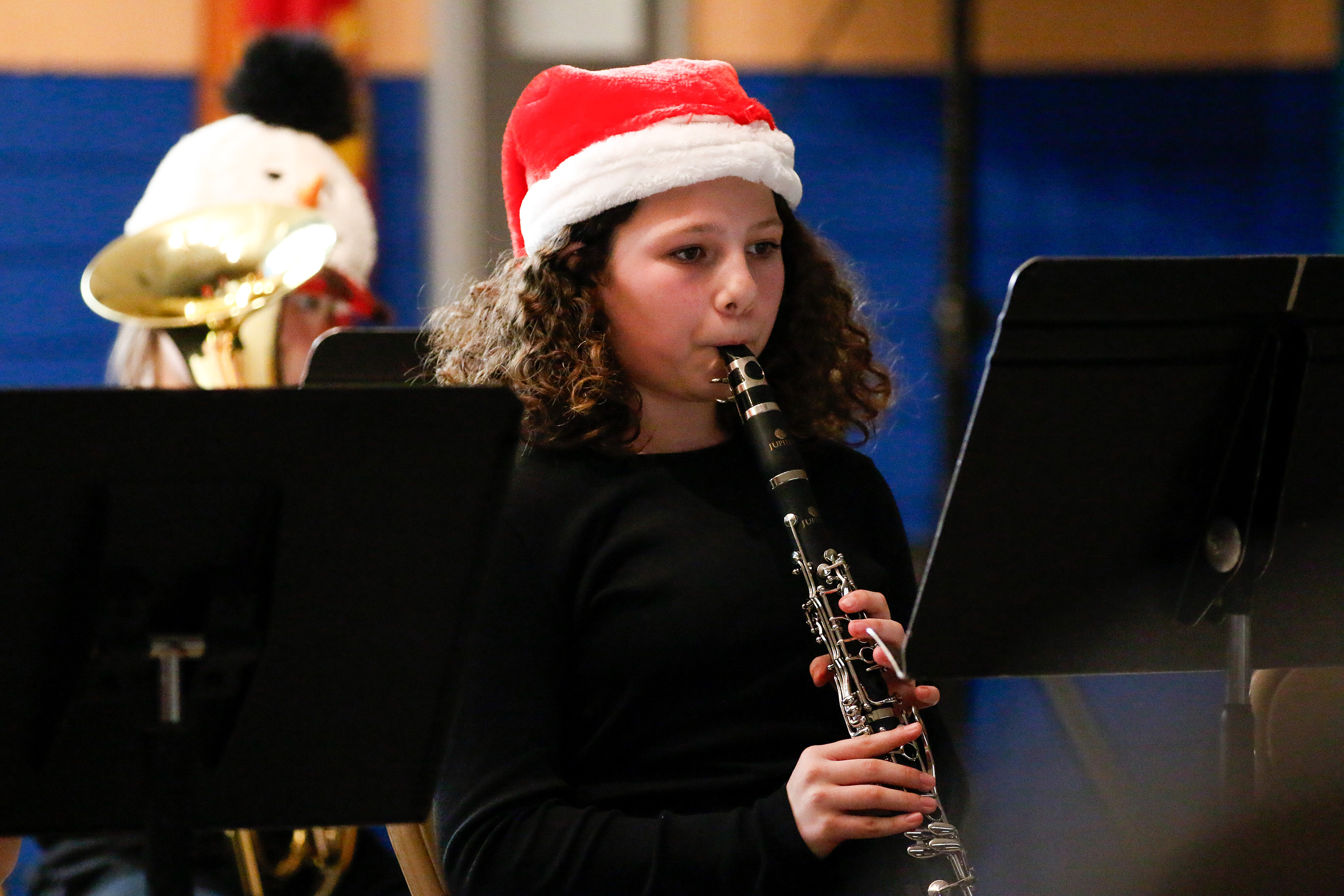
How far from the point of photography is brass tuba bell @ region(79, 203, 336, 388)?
151 centimetres

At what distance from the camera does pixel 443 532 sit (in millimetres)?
924

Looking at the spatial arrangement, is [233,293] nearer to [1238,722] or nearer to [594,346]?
[594,346]

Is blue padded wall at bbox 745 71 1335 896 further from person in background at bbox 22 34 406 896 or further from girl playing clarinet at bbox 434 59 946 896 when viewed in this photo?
girl playing clarinet at bbox 434 59 946 896

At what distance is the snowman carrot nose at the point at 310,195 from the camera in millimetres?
1954

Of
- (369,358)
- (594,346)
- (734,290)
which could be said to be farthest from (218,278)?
(734,290)

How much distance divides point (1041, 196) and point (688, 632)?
2.69m

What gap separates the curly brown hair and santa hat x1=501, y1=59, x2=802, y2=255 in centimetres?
3

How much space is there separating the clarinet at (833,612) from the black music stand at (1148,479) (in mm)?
118

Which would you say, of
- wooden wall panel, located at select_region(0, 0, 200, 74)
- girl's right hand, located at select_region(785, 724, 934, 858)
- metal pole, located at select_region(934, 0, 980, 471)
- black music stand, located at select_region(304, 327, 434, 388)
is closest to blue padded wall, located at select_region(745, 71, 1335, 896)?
metal pole, located at select_region(934, 0, 980, 471)

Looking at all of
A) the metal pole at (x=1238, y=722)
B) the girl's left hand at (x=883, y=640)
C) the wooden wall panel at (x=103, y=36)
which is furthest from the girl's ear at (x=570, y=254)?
the wooden wall panel at (x=103, y=36)

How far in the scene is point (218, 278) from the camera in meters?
1.57

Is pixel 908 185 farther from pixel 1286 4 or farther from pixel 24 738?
pixel 24 738

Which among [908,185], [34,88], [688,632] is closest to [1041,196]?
[908,185]

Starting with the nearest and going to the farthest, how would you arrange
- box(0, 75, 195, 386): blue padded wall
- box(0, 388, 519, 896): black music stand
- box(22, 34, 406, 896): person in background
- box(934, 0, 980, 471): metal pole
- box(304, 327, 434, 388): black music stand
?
box(0, 388, 519, 896): black music stand < box(304, 327, 434, 388): black music stand < box(22, 34, 406, 896): person in background < box(0, 75, 195, 386): blue padded wall < box(934, 0, 980, 471): metal pole
